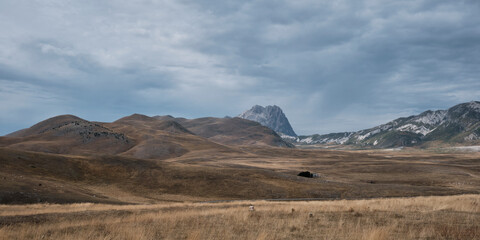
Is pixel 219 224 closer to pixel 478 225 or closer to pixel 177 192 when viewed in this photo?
pixel 478 225

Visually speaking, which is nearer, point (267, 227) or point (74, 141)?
point (267, 227)

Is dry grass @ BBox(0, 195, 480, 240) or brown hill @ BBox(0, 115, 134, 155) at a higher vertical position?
brown hill @ BBox(0, 115, 134, 155)

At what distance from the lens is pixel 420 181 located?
256ft

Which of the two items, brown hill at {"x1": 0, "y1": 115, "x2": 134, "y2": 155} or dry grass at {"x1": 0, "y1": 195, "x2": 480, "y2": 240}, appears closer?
dry grass at {"x1": 0, "y1": 195, "x2": 480, "y2": 240}

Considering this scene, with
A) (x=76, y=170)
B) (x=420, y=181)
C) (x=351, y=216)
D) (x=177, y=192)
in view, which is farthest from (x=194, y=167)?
(x=351, y=216)

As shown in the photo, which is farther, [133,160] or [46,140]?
[46,140]

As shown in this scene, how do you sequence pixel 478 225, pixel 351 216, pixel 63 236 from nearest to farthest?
1. pixel 63 236
2. pixel 478 225
3. pixel 351 216

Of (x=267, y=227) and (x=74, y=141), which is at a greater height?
(x=74, y=141)

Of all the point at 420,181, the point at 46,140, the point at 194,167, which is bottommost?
the point at 420,181

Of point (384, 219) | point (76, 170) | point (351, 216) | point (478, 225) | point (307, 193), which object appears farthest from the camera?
point (76, 170)

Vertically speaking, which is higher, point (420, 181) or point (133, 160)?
point (133, 160)

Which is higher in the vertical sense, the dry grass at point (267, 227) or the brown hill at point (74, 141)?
the brown hill at point (74, 141)

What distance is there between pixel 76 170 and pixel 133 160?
13.6 meters

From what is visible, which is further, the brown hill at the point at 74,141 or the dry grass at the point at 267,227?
the brown hill at the point at 74,141
